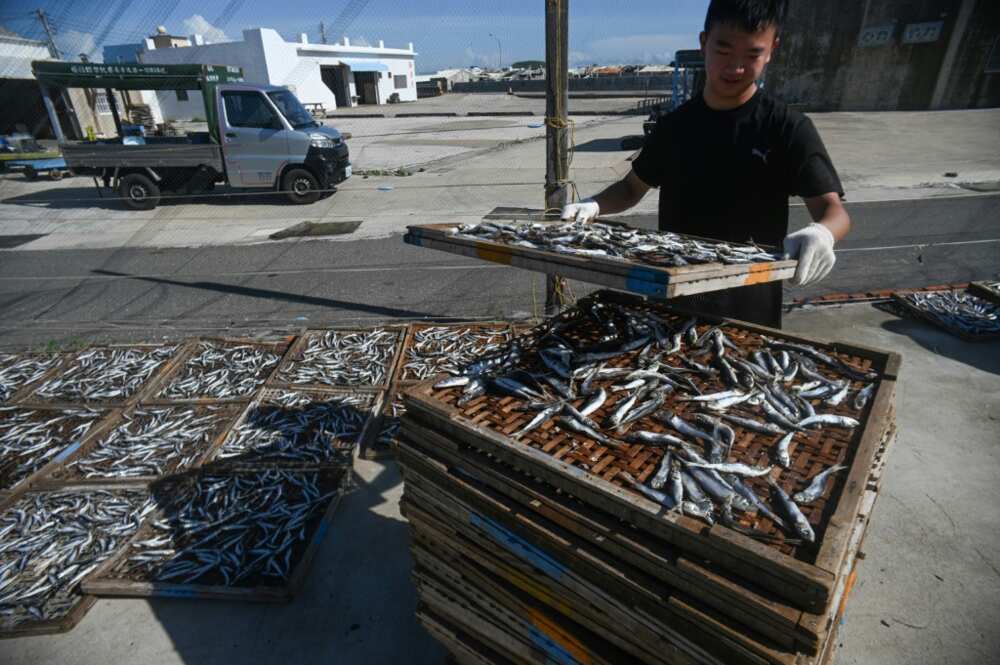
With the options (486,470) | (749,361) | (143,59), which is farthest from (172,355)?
(143,59)

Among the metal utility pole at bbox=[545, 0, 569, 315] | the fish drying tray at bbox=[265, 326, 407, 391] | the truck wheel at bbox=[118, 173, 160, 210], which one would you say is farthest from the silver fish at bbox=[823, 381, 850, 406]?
the truck wheel at bbox=[118, 173, 160, 210]

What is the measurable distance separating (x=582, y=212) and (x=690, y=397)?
6.61 feet

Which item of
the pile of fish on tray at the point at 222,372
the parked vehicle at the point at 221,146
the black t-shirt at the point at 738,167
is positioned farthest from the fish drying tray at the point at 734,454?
the parked vehicle at the point at 221,146

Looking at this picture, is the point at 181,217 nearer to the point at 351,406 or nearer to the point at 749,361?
the point at 351,406

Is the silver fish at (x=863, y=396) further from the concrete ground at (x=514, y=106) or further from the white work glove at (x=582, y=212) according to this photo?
the concrete ground at (x=514, y=106)

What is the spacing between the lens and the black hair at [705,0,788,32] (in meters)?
2.85

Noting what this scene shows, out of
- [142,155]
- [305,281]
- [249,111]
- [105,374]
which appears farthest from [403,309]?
[142,155]

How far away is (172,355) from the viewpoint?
6957 millimetres

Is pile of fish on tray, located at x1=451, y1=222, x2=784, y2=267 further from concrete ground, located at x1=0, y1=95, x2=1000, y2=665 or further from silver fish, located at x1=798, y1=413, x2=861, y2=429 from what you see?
concrete ground, located at x1=0, y1=95, x2=1000, y2=665

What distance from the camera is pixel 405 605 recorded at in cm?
370

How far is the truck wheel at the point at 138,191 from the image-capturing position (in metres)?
15.6

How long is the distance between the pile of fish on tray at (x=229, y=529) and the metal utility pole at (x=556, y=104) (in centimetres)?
347

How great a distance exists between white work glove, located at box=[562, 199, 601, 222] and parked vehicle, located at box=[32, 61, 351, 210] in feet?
43.0

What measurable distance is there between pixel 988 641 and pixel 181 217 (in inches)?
715
